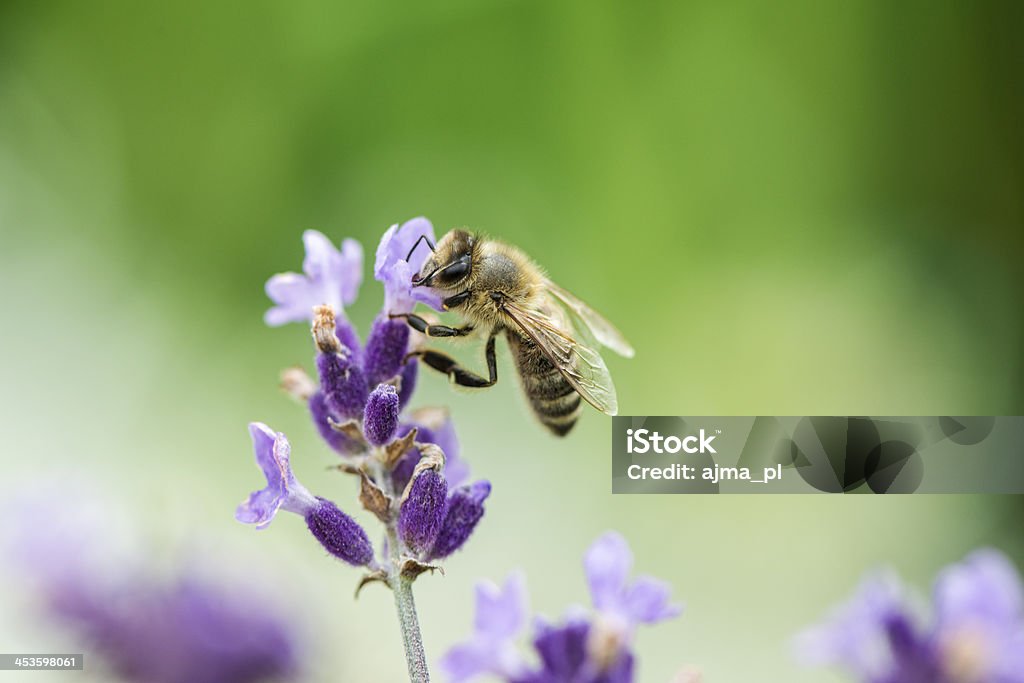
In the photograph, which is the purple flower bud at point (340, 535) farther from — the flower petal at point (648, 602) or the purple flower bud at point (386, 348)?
the flower petal at point (648, 602)

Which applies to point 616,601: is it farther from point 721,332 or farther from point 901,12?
point 901,12

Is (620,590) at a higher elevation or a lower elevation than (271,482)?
lower

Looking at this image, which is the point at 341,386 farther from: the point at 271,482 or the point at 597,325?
the point at 597,325

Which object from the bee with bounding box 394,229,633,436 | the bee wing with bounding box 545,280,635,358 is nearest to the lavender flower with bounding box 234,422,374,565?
the bee with bounding box 394,229,633,436

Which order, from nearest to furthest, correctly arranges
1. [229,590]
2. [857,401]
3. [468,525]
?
[468,525] < [229,590] < [857,401]

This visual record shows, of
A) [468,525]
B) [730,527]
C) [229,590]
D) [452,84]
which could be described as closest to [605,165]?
[452,84]

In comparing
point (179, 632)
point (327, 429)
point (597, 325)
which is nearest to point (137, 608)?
point (179, 632)
